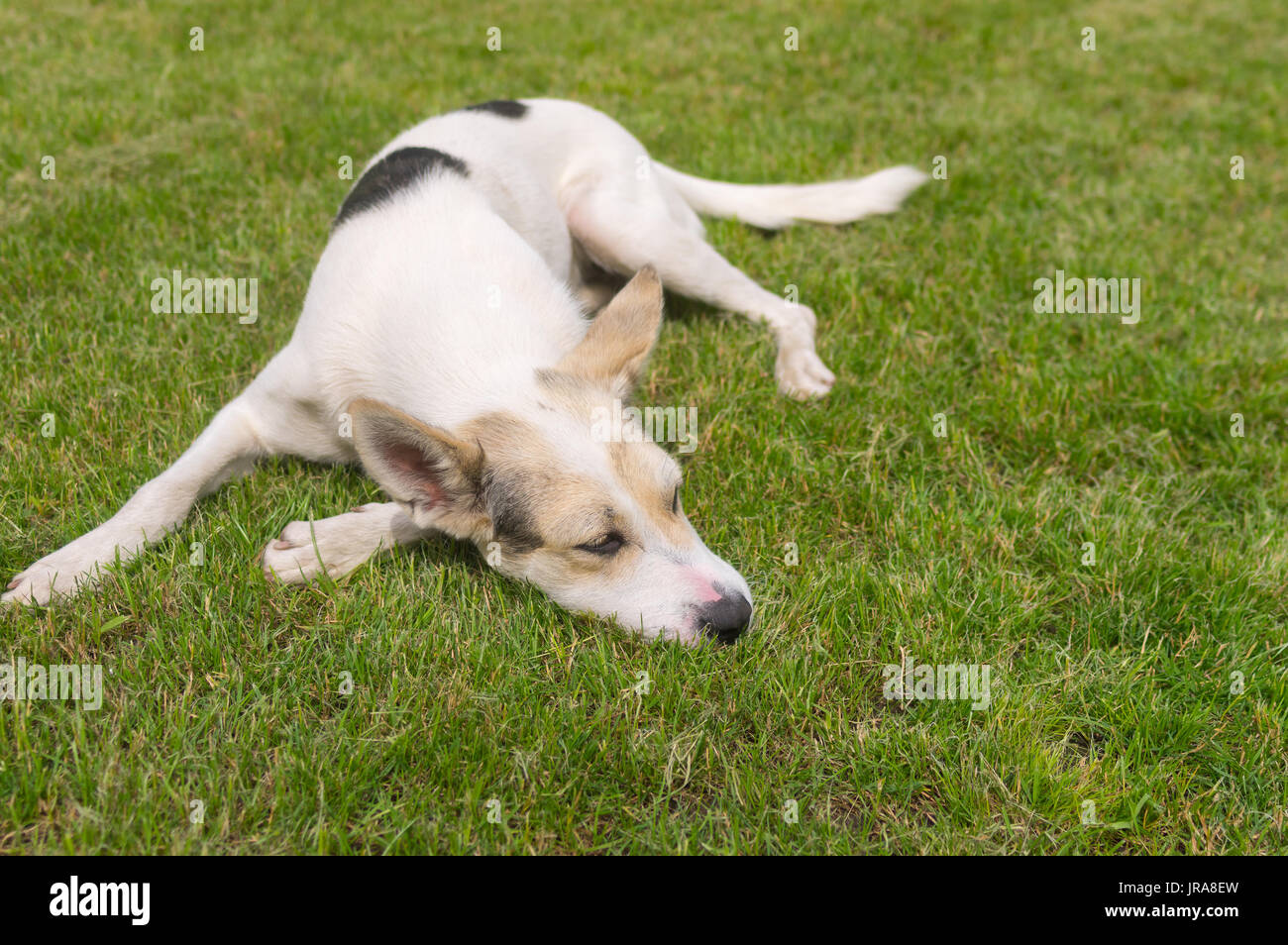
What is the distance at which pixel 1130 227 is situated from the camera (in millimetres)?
6117

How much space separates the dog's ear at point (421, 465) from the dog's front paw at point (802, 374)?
75.3 inches

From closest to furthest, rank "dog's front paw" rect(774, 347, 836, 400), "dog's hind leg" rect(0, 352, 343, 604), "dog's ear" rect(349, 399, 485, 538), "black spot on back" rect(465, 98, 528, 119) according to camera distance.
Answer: "dog's ear" rect(349, 399, 485, 538)
"dog's hind leg" rect(0, 352, 343, 604)
"dog's front paw" rect(774, 347, 836, 400)
"black spot on back" rect(465, 98, 528, 119)

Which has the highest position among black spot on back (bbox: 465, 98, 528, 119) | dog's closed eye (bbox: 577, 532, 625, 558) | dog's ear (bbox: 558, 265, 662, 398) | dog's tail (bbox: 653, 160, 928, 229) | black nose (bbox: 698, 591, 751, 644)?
black spot on back (bbox: 465, 98, 528, 119)

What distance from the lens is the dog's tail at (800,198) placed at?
19.2ft

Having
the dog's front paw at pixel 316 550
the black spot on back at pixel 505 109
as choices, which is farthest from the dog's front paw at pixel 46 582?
the black spot on back at pixel 505 109

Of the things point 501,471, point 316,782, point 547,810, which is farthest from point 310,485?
point 547,810

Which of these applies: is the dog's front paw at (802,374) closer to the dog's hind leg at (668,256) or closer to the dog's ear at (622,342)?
the dog's hind leg at (668,256)

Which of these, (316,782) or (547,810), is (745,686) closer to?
(547,810)

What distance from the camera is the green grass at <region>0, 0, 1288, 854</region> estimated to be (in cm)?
252

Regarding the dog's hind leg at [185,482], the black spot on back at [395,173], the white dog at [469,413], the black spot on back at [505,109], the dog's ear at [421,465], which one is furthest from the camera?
the black spot on back at [505,109]

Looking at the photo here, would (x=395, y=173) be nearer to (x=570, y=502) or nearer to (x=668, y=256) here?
(x=668, y=256)

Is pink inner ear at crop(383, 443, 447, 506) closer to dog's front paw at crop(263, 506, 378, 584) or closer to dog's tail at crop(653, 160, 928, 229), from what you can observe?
dog's front paw at crop(263, 506, 378, 584)

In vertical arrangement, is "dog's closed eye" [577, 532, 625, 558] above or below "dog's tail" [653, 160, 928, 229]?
below

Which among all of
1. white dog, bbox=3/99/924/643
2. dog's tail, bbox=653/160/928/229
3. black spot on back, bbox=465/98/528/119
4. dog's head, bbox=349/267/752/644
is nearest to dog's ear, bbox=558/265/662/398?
white dog, bbox=3/99/924/643
